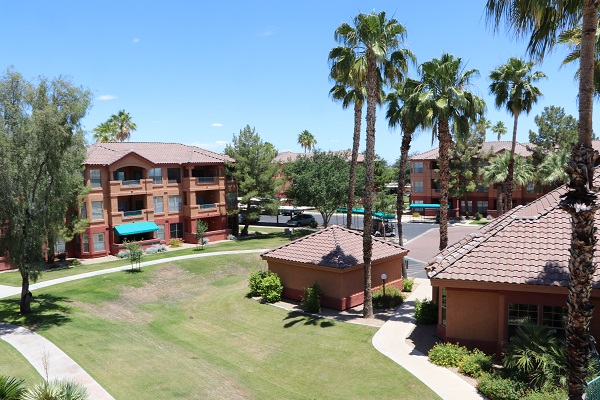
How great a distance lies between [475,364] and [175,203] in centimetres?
3847

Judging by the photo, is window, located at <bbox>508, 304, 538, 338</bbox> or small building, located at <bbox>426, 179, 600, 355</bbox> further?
window, located at <bbox>508, 304, 538, 338</bbox>

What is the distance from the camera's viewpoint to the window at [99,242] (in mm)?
42281

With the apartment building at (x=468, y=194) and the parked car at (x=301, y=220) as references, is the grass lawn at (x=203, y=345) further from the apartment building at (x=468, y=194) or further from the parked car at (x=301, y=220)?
the apartment building at (x=468, y=194)

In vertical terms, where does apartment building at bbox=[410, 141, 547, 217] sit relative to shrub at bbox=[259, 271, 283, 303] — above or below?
above

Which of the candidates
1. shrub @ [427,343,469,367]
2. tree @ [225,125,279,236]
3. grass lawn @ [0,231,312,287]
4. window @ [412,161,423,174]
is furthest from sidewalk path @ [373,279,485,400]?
window @ [412,161,423,174]

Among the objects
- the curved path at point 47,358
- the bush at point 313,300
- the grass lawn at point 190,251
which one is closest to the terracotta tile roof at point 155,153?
the grass lawn at point 190,251

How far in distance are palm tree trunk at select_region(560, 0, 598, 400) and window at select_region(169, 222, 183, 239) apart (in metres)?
42.7

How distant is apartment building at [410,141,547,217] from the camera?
64081 millimetres

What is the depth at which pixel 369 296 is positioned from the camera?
22734mm

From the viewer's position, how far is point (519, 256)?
17.3 meters

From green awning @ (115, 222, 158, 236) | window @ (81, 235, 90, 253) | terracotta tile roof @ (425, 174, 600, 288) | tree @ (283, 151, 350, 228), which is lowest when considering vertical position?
window @ (81, 235, 90, 253)

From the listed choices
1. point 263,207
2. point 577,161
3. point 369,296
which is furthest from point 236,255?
point 577,161

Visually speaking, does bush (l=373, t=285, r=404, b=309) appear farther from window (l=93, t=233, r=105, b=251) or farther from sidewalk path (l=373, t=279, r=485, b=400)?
window (l=93, t=233, r=105, b=251)

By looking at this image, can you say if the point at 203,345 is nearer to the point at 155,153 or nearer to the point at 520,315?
the point at 520,315
